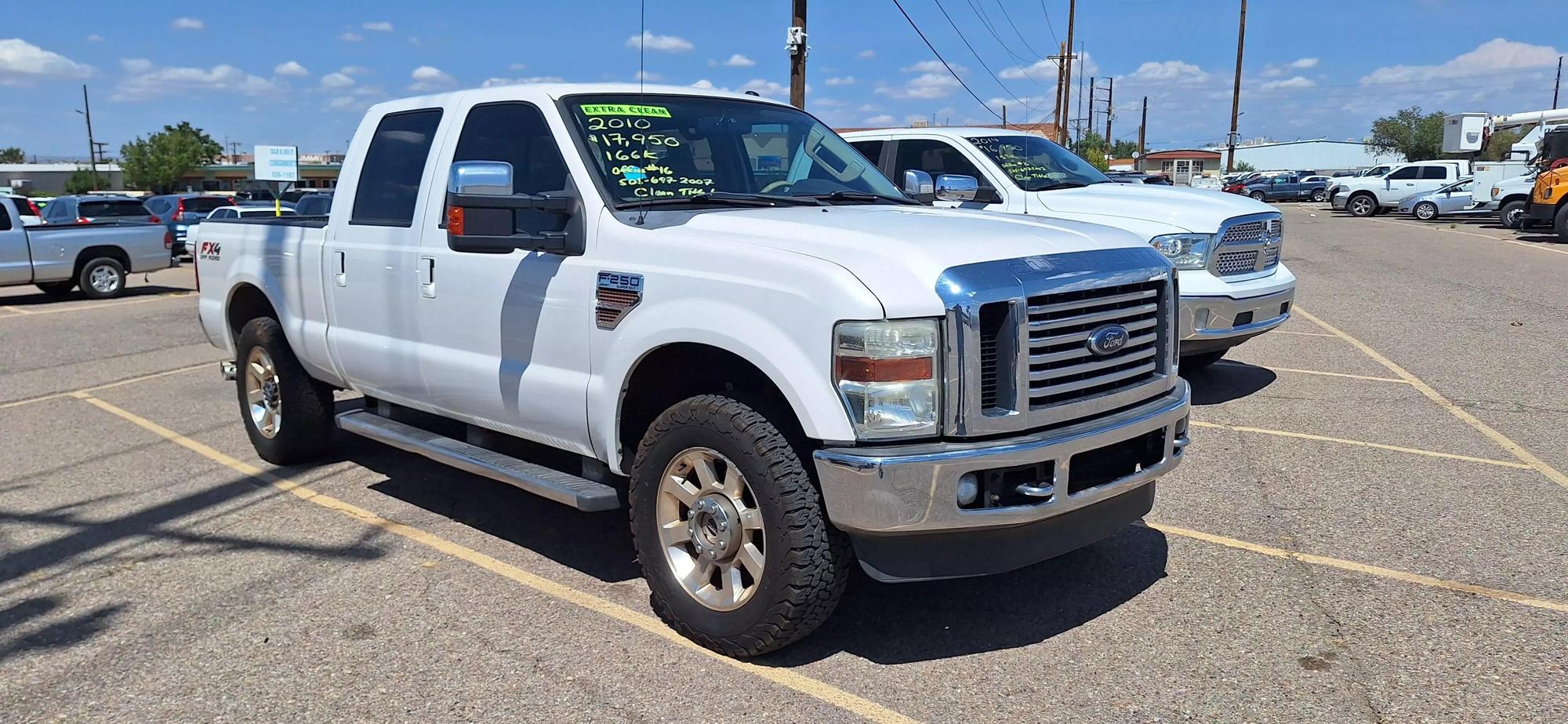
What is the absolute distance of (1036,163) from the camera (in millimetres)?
9812

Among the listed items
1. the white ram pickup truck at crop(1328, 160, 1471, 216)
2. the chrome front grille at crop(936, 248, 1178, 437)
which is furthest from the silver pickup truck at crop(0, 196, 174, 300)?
the white ram pickup truck at crop(1328, 160, 1471, 216)

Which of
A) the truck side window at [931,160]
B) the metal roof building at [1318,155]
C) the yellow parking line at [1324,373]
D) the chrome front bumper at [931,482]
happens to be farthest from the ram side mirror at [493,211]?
the metal roof building at [1318,155]

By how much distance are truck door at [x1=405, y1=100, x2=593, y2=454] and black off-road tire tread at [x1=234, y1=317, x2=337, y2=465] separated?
157 cm

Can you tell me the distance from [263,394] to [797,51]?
10891 mm

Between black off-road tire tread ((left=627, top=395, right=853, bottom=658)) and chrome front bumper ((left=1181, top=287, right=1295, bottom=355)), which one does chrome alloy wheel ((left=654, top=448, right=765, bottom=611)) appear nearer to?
black off-road tire tread ((left=627, top=395, right=853, bottom=658))

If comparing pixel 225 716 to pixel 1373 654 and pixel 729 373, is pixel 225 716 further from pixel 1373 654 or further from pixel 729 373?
pixel 1373 654

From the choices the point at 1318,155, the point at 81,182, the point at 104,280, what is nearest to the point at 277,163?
the point at 104,280

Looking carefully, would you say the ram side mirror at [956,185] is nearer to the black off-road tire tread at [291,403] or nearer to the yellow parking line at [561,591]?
the yellow parking line at [561,591]

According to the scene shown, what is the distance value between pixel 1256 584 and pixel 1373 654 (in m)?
0.70

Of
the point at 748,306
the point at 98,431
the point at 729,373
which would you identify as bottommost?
the point at 98,431

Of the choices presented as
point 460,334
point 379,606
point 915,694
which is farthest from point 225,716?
point 915,694

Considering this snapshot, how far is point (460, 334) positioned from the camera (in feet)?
16.2

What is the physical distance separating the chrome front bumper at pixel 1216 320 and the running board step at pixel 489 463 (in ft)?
15.7

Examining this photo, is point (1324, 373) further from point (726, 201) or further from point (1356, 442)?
point (726, 201)
